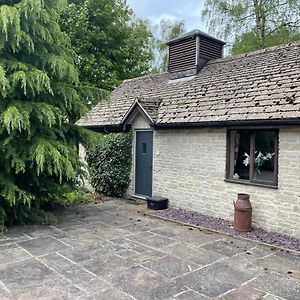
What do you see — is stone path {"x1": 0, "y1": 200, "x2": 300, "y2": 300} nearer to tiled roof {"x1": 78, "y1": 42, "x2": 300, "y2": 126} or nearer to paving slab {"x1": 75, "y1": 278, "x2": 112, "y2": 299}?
paving slab {"x1": 75, "y1": 278, "x2": 112, "y2": 299}

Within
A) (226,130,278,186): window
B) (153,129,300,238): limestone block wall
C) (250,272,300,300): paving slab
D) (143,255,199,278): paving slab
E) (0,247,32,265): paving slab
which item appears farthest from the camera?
(226,130,278,186): window

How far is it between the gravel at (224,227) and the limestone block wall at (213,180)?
17 cm

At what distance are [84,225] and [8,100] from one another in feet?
11.5

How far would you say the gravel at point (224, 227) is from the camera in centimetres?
683

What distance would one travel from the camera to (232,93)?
9.20m

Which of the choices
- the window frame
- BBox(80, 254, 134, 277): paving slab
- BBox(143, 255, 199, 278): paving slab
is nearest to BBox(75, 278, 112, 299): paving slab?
BBox(80, 254, 134, 277): paving slab

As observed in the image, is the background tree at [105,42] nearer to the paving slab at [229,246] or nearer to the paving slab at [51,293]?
the paving slab at [229,246]

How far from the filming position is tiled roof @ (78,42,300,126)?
780cm

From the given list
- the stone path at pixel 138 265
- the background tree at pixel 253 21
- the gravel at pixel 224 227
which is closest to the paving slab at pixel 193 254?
the stone path at pixel 138 265

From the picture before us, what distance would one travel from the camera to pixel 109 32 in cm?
2123

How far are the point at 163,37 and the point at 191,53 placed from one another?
1683cm

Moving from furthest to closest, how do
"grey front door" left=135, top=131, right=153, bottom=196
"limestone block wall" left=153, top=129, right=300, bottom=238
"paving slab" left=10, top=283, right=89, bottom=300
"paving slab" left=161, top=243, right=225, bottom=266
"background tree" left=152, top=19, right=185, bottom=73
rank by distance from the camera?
"background tree" left=152, top=19, right=185, bottom=73
"grey front door" left=135, top=131, right=153, bottom=196
"limestone block wall" left=153, top=129, right=300, bottom=238
"paving slab" left=161, top=243, right=225, bottom=266
"paving slab" left=10, top=283, right=89, bottom=300

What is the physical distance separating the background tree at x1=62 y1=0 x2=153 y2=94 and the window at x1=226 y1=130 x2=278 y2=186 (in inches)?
503

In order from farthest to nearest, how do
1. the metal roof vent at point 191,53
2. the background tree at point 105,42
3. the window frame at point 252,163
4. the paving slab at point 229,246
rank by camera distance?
the background tree at point 105,42 → the metal roof vent at point 191,53 → the window frame at point 252,163 → the paving slab at point 229,246
